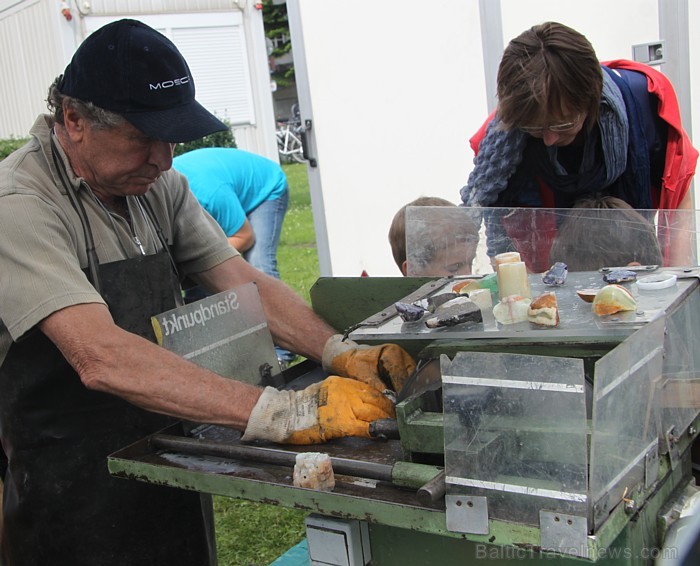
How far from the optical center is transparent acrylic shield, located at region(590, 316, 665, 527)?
108 centimetres

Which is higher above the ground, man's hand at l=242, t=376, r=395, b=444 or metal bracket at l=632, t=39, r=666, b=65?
metal bracket at l=632, t=39, r=666, b=65

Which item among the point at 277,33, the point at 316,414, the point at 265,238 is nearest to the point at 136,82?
the point at 316,414

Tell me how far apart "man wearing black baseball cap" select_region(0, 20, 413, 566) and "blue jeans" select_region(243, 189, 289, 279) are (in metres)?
2.27

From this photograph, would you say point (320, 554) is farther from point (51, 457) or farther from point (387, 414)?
point (51, 457)

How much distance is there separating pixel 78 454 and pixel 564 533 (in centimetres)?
117

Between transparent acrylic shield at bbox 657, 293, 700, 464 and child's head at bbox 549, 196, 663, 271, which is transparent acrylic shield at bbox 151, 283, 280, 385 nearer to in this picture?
child's head at bbox 549, 196, 663, 271

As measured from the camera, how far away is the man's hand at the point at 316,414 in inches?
61.3

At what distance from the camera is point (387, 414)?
5.32 feet

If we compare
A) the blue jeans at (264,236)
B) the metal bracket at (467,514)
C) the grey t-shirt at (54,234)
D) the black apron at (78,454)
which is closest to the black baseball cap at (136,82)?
the grey t-shirt at (54,234)

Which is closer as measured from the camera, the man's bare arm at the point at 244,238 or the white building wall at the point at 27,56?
the man's bare arm at the point at 244,238

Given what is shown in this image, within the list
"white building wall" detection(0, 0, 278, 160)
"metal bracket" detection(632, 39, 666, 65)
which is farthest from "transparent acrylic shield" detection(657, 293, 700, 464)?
"white building wall" detection(0, 0, 278, 160)

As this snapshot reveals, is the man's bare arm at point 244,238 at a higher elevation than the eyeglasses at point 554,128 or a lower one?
lower

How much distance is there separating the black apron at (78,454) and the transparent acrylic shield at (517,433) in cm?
93

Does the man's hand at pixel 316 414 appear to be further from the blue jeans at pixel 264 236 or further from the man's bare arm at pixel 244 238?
the blue jeans at pixel 264 236
